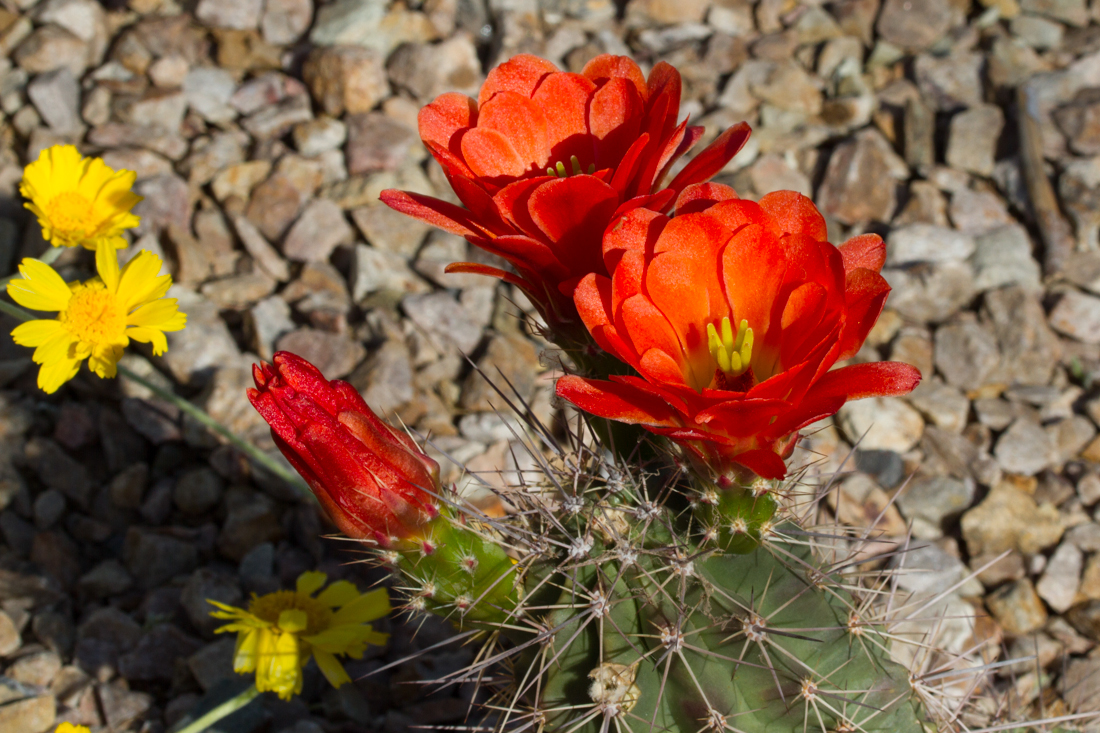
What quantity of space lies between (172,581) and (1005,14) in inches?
146

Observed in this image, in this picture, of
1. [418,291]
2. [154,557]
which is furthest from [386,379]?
[154,557]

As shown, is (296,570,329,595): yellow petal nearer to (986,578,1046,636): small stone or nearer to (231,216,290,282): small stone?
(231,216,290,282): small stone

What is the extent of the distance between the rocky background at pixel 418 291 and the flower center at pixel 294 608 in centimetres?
42

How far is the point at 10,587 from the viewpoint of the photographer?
2.36 m

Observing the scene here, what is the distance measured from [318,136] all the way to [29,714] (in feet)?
6.99

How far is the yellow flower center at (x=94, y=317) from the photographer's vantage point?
1.73 meters

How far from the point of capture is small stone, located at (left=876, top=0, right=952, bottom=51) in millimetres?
3727

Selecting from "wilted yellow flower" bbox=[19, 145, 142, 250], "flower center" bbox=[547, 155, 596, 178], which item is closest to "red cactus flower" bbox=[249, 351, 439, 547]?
"flower center" bbox=[547, 155, 596, 178]

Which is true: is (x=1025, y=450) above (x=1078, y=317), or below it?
below

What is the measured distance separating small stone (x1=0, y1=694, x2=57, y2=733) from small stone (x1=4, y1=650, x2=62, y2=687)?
0.14 m

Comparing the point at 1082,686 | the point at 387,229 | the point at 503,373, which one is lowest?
the point at 1082,686

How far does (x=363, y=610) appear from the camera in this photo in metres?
1.91

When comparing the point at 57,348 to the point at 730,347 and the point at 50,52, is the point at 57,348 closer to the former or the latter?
the point at 730,347

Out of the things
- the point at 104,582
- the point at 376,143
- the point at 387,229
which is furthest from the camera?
the point at 376,143
